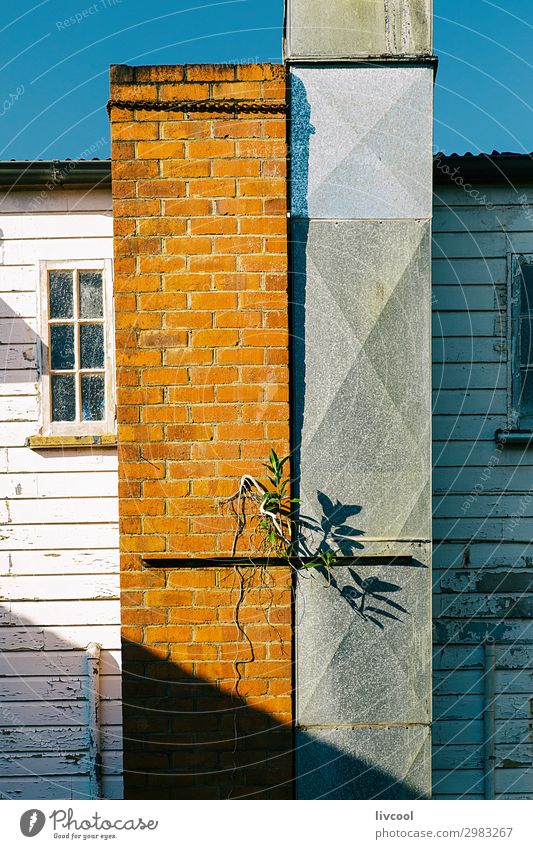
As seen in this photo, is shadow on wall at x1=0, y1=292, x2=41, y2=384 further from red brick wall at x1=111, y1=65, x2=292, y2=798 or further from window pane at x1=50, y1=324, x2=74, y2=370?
red brick wall at x1=111, y1=65, x2=292, y2=798

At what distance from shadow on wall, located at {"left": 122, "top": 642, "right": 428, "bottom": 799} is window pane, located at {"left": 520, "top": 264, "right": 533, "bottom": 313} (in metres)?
2.80

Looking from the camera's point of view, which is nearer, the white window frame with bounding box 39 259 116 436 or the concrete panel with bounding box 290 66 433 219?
the concrete panel with bounding box 290 66 433 219

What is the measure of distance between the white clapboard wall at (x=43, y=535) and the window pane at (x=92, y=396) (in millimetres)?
241

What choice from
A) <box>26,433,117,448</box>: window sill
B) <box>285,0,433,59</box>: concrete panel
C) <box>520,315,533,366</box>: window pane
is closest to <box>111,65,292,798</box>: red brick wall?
<box>285,0,433,59</box>: concrete panel

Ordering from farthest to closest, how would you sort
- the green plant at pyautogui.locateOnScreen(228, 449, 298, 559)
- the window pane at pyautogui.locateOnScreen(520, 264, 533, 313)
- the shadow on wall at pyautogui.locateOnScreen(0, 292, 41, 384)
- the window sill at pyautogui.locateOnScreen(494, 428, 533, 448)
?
the shadow on wall at pyautogui.locateOnScreen(0, 292, 41, 384) < the window pane at pyautogui.locateOnScreen(520, 264, 533, 313) < the window sill at pyautogui.locateOnScreen(494, 428, 533, 448) < the green plant at pyautogui.locateOnScreen(228, 449, 298, 559)

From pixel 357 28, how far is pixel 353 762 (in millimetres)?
3461

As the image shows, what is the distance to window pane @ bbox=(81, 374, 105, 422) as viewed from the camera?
4.46 m

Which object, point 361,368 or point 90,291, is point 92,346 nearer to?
point 90,291

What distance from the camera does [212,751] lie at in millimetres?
3277

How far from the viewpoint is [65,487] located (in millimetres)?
4418

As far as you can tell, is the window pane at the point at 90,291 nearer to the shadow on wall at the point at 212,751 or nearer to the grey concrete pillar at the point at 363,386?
the grey concrete pillar at the point at 363,386

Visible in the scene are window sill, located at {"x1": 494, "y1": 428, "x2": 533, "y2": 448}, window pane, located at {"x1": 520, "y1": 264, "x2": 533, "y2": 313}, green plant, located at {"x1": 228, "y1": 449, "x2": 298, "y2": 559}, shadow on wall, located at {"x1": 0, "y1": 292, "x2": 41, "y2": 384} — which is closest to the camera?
green plant, located at {"x1": 228, "y1": 449, "x2": 298, "y2": 559}

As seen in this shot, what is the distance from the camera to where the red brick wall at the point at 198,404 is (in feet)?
10.6
